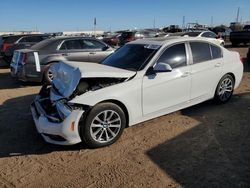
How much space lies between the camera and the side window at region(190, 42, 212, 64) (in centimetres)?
608

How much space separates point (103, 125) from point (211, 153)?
168 centimetres

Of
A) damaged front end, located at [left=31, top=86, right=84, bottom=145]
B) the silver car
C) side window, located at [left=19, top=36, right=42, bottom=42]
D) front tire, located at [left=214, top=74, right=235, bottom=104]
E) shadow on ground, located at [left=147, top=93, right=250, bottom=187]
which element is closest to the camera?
shadow on ground, located at [left=147, top=93, right=250, bottom=187]

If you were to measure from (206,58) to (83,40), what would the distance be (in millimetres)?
5565

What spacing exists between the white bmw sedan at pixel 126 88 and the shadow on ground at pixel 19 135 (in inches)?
12.2

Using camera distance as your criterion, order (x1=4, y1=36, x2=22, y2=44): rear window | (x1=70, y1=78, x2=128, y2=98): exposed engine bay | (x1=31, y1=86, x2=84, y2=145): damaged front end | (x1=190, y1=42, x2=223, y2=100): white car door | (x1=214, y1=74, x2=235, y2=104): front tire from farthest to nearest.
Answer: (x1=4, y1=36, x2=22, y2=44): rear window, (x1=214, y1=74, x2=235, y2=104): front tire, (x1=190, y1=42, x2=223, y2=100): white car door, (x1=70, y1=78, x2=128, y2=98): exposed engine bay, (x1=31, y1=86, x2=84, y2=145): damaged front end

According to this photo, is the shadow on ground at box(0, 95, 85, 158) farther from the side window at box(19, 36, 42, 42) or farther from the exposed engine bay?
the side window at box(19, 36, 42, 42)

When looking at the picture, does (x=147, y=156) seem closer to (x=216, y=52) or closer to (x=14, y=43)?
(x=216, y=52)

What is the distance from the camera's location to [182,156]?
4441 millimetres

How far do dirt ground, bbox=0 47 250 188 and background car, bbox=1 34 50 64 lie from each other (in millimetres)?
8518

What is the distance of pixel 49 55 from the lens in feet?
32.1

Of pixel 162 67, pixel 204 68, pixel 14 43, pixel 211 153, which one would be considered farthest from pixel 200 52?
pixel 14 43

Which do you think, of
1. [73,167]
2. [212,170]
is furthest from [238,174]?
[73,167]

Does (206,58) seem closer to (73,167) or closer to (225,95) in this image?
(225,95)

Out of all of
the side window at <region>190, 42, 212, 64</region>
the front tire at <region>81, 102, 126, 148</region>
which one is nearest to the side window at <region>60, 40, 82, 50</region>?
the side window at <region>190, 42, 212, 64</region>
